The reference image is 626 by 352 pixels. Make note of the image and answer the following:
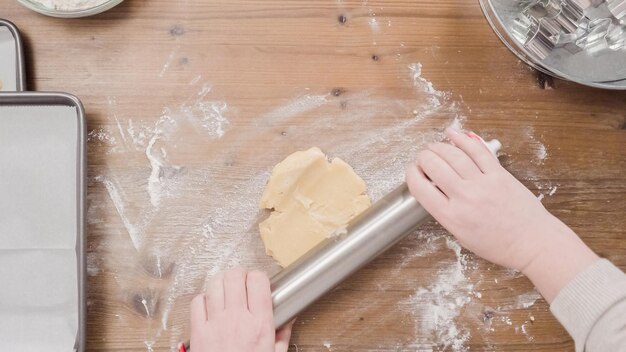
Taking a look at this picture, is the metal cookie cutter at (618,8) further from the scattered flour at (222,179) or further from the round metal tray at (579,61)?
the scattered flour at (222,179)

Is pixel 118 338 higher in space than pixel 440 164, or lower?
lower

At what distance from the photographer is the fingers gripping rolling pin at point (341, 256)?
843 mm

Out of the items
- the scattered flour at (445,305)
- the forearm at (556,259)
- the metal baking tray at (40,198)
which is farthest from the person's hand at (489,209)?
the metal baking tray at (40,198)

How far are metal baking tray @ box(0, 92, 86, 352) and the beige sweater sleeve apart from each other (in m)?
0.73

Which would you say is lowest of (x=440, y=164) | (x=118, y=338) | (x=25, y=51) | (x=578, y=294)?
(x=118, y=338)

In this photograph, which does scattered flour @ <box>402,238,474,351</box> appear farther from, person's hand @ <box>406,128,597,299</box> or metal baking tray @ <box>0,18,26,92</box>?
metal baking tray @ <box>0,18,26,92</box>

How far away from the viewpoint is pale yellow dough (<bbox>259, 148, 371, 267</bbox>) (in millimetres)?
922

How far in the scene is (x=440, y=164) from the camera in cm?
83

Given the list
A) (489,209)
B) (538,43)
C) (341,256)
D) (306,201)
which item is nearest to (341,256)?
(341,256)

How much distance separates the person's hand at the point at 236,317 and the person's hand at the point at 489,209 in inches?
11.0

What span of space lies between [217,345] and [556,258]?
0.51 metres

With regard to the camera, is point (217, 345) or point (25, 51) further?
point (25, 51)

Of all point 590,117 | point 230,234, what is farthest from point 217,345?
point 590,117

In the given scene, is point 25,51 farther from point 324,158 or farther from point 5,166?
point 324,158
